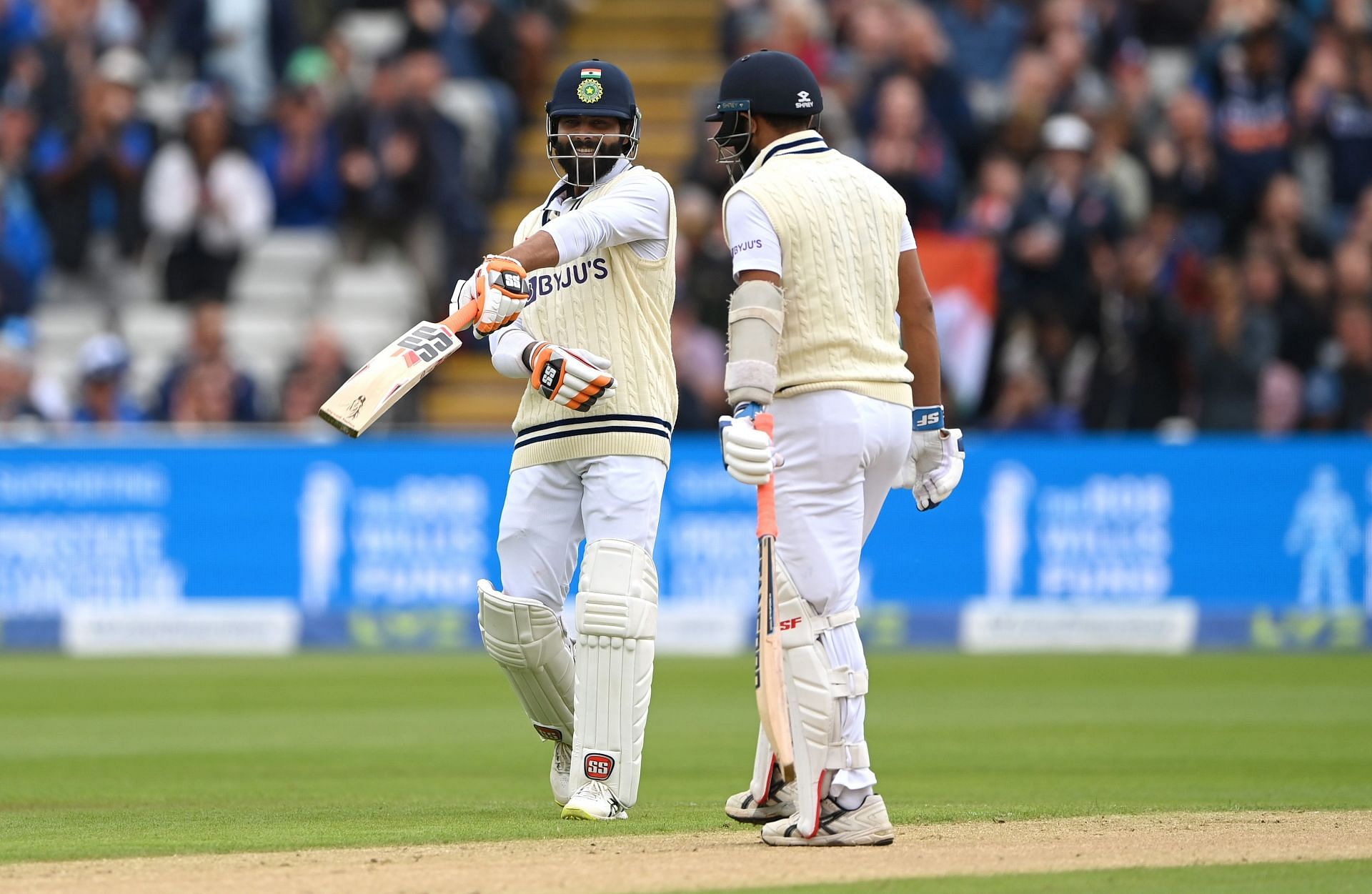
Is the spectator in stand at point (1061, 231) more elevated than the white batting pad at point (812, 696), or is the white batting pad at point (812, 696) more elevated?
the spectator in stand at point (1061, 231)

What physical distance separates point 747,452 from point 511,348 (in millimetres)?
1249

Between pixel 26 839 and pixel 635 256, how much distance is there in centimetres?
271

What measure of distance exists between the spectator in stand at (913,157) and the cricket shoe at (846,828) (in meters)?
10.8

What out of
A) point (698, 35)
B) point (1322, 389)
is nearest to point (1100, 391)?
point (1322, 389)

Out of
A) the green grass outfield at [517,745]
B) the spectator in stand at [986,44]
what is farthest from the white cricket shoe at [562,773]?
the spectator in stand at [986,44]

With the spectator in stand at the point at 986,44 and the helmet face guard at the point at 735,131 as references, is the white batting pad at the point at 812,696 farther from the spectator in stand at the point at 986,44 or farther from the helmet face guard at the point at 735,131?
the spectator in stand at the point at 986,44

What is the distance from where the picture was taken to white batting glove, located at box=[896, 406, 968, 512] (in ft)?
22.7

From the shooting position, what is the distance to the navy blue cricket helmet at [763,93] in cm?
675

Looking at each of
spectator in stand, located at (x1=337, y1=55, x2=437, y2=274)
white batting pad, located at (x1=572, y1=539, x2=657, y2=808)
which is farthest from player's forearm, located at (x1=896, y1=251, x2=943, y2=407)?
spectator in stand, located at (x1=337, y1=55, x2=437, y2=274)

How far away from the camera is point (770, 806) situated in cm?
699

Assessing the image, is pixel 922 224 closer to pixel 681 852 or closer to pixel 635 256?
pixel 635 256

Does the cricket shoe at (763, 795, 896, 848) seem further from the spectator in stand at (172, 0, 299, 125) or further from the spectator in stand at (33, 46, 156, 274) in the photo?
the spectator in stand at (172, 0, 299, 125)

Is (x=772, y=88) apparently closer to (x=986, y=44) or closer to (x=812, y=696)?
(x=812, y=696)

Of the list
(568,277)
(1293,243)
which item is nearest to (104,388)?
(1293,243)
